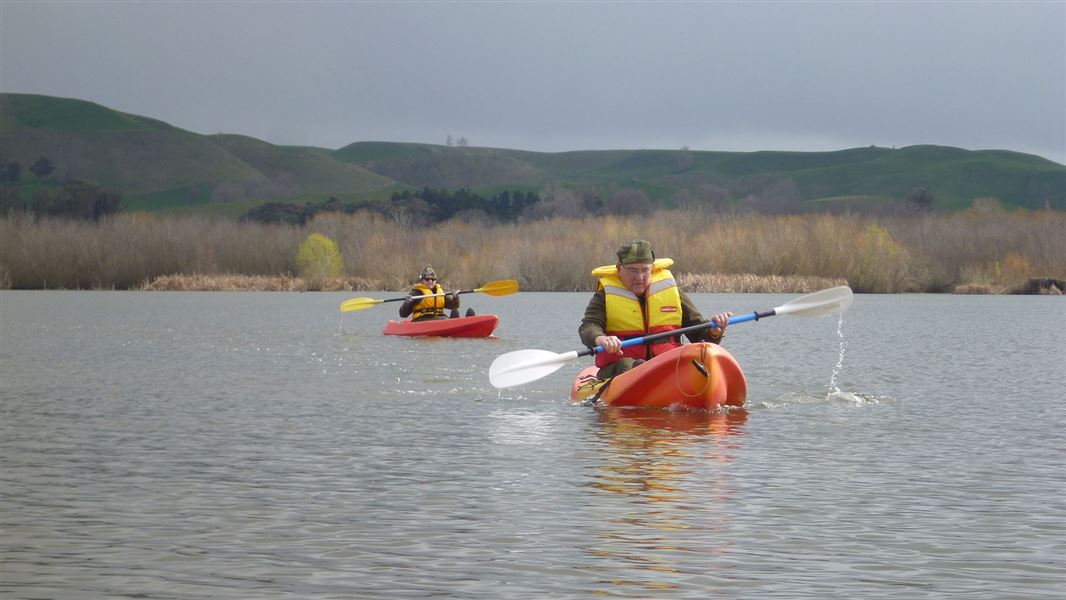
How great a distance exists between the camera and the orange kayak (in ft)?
44.2

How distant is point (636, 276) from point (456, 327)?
42.9 ft

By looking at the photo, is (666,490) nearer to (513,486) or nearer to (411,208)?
(513,486)

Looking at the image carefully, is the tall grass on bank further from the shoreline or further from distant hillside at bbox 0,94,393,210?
distant hillside at bbox 0,94,393,210

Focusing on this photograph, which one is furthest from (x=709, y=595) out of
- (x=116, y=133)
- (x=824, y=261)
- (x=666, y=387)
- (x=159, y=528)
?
(x=116, y=133)

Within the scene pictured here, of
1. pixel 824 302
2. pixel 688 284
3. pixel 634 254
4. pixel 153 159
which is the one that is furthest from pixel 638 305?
pixel 153 159

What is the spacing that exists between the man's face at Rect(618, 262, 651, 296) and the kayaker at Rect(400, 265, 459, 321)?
1223cm

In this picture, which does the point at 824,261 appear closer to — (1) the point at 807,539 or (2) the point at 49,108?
(1) the point at 807,539

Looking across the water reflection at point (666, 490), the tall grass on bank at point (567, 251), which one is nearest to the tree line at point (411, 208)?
the tall grass on bank at point (567, 251)

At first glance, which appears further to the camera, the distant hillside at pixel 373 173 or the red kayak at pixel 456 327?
the distant hillside at pixel 373 173

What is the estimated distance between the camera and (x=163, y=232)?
2361 inches

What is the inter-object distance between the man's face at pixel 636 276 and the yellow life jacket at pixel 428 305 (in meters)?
12.6

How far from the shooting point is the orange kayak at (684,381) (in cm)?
1347

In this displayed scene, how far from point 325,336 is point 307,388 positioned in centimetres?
1243

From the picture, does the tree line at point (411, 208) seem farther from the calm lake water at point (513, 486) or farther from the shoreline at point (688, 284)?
the calm lake water at point (513, 486)
